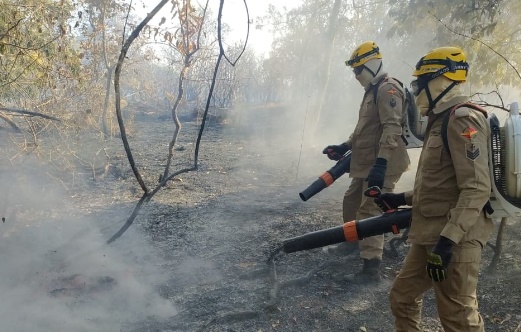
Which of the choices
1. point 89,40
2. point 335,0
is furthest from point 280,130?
point 89,40

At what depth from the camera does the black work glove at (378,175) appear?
355 centimetres

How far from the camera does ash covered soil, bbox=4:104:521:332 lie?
10.7 feet

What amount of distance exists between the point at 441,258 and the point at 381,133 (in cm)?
210

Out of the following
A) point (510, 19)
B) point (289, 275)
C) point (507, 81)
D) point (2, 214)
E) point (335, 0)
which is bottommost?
point (2, 214)

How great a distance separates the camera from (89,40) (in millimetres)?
10367

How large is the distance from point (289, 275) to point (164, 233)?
2.02m

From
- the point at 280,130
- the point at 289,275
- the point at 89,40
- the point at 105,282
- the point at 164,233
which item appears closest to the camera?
the point at 105,282

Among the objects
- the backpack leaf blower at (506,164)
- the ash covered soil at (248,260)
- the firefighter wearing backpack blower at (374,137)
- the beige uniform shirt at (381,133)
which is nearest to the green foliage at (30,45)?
the ash covered soil at (248,260)

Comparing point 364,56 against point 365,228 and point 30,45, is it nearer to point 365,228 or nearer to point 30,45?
point 365,228

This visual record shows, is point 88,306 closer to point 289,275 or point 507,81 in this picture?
point 289,275

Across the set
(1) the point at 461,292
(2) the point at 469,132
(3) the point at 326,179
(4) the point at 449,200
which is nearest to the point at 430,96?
(2) the point at 469,132

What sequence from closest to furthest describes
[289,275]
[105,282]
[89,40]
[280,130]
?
1. [105,282]
2. [289,275]
3. [89,40]
4. [280,130]

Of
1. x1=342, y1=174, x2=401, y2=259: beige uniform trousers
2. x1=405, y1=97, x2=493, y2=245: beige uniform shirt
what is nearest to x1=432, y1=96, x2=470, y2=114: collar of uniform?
x1=405, y1=97, x2=493, y2=245: beige uniform shirt

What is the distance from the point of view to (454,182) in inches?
91.2
